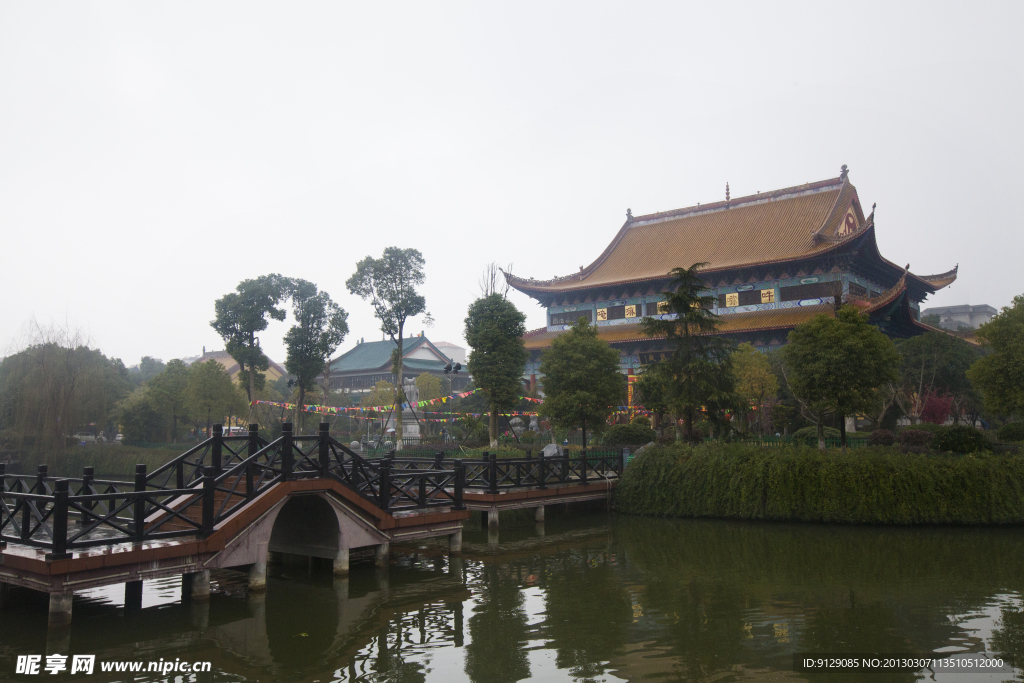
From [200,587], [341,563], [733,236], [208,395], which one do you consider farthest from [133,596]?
[733,236]

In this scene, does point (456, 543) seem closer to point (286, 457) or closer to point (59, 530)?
point (286, 457)

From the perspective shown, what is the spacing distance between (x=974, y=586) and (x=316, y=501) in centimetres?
1023

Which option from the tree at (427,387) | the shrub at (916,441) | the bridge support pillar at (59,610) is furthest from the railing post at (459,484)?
the tree at (427,387)

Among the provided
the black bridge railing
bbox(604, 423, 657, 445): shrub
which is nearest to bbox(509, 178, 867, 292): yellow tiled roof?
bbox(604, 423, 657, 445): shrub

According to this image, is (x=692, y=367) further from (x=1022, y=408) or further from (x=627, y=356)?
(x=627, y=356)

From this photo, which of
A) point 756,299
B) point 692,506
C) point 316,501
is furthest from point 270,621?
point 756,299

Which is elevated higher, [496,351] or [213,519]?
[496,351]

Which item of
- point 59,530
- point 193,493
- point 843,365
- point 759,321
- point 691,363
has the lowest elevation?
point 59,530

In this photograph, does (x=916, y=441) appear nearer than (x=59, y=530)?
No

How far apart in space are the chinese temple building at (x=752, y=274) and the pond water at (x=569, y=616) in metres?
17.4

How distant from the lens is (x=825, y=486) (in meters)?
17.6

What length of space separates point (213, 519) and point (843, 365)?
1594 centimetres

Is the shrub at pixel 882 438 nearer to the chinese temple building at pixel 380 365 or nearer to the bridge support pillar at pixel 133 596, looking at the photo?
the bridge support pillar at pixel 133 596

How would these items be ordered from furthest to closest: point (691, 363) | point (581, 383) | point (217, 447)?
point (581, 383), point (691, 363), point (217, 447)
